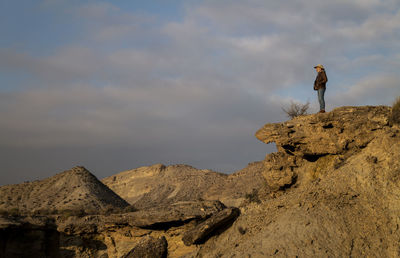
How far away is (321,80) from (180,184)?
40.3 m

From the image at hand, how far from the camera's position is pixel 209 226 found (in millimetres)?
12977

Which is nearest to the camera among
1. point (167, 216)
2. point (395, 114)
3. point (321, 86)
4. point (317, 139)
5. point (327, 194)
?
point (327, 194)

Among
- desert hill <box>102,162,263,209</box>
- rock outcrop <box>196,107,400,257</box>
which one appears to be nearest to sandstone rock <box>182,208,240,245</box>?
rock outcrop <box>196,107,400,257</box>

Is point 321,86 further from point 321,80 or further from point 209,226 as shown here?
point 209,226

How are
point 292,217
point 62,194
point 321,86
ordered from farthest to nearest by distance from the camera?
point 62,194 → point 321,86 → point 292,217

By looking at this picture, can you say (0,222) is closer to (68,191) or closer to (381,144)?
(381,144)

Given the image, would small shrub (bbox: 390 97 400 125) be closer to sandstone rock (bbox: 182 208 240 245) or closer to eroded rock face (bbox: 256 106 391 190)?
eroded rock face (bbox: 256 106 391 190)

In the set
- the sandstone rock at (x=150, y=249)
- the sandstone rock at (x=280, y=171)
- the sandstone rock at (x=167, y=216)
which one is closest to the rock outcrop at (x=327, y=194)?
the sandstone rock at (x=280, y=171)

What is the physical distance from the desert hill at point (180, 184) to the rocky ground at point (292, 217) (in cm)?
1791

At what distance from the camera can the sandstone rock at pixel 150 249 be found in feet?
46.7

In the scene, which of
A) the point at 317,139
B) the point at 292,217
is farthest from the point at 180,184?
the point at 292,217

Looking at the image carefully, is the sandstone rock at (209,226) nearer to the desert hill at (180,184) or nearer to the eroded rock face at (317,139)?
the eroded rock face at (317,139)

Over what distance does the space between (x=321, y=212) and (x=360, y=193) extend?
55.2 inches

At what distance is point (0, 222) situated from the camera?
589 inches
